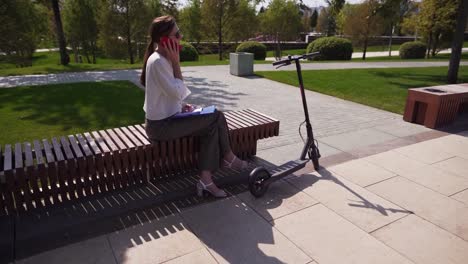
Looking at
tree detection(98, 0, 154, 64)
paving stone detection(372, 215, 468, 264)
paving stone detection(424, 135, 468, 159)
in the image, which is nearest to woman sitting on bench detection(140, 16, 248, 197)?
paving stone detection(372, 215, 468, 264)

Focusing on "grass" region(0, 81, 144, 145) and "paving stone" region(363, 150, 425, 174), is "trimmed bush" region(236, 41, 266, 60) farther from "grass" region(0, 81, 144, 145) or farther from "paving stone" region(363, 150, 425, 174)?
"paving stone" region(363, 150, 425, 174)

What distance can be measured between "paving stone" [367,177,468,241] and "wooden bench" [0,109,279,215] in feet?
6.35

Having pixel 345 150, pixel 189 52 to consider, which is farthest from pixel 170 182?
pixel 189 52

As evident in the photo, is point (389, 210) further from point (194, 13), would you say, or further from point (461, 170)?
point (194, 13)

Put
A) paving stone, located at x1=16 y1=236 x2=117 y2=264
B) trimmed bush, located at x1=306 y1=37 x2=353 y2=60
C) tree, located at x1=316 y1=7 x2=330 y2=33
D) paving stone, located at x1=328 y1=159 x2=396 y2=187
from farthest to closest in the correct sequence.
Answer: tree, located at x1=316 y1=7 x2=330 y2=33 < trimmed bush, located at x1=306 y1=37 x2=353 y2=60 < paving stone, located at x1=328 y1=159 x2=396 y2=187 < paving stone, located at x1=16 y1=236 x2=117 y2=264

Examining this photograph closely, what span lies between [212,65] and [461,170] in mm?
13134

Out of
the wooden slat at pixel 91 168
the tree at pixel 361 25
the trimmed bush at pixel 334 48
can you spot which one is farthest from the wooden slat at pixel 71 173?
the tree at pixel 361 25

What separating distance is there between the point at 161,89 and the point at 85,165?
1092mm

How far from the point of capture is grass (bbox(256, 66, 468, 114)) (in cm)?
900

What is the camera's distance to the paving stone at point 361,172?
4328 millimetres

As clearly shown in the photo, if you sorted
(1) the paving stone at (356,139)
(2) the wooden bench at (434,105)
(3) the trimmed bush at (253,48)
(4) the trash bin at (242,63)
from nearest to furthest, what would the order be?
(1) the paving stone at (356,139), (2) the wooden bench at (434,105), (4) the trash bin at (242,63), (3) the trimmed bush at (253,48)

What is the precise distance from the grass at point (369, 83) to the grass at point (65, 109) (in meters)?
5.54

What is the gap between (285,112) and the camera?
780cm

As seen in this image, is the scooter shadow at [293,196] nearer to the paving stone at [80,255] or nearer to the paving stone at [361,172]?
the paving stone at [361,172]
